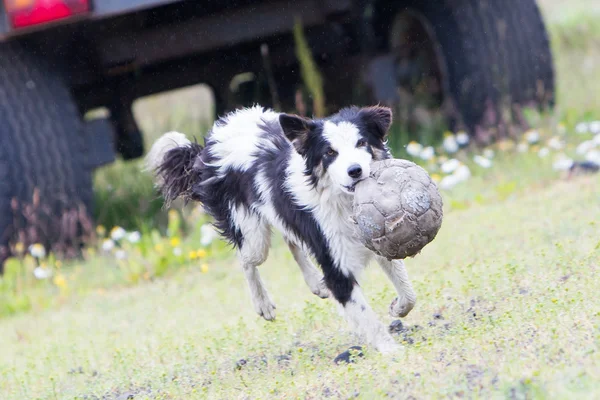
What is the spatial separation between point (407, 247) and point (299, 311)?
58.5 inches

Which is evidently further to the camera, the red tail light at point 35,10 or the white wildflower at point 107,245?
the white wildflower at point 107,245

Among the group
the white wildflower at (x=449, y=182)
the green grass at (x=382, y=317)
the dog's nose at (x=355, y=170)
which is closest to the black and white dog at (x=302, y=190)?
the dog's nose at (x=355, y=170)

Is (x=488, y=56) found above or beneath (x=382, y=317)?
above

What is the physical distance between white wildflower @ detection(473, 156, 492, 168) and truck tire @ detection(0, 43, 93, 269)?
2989 mm

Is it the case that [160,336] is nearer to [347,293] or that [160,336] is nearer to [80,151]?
[347,293]

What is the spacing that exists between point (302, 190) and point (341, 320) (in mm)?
846

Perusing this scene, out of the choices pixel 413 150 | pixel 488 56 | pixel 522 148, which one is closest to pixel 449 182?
pixel 413 150

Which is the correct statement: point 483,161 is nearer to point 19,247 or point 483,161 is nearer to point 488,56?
point 488,56

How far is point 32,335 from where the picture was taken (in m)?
6.61

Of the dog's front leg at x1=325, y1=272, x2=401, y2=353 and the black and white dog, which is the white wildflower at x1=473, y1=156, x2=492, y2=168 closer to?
the black and white dog

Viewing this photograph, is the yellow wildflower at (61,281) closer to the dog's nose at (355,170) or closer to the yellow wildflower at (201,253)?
the yellow wildflower at (201,253)

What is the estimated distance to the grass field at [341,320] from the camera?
3799 millimetres

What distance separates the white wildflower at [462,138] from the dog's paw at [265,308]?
339 centimetres

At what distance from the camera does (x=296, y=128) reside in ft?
15.7
